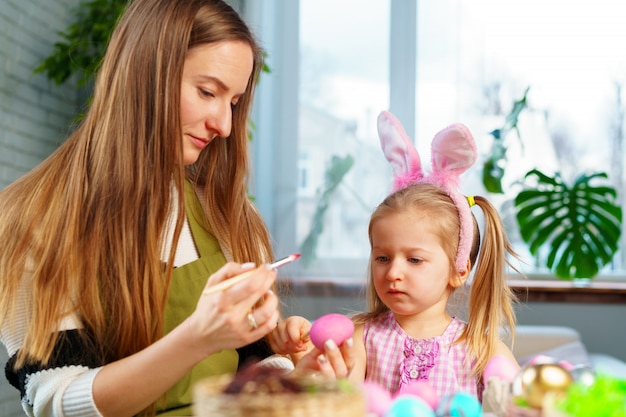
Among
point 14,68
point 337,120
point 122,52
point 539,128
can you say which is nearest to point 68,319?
point 122,52

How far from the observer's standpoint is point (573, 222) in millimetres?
3527

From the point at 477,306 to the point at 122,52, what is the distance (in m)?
0.81

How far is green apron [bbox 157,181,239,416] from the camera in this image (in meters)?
1.26

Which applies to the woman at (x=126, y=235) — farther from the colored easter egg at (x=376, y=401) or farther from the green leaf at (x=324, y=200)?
the green leaf at (x=324, y=200)

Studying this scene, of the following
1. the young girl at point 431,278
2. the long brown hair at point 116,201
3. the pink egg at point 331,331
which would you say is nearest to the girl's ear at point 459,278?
the young girl at point 431,278

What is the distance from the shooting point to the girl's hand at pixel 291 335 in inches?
51.0

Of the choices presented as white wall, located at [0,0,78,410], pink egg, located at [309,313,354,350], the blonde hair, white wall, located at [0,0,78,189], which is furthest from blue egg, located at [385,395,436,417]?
white wall, located at [0,0,78,189]

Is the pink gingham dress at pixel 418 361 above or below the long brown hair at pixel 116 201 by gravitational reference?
below

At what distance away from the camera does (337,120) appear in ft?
12.3

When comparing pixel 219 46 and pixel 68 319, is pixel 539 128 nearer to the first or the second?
pixel 219 46

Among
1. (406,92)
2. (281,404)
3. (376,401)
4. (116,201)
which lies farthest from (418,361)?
(406,92)

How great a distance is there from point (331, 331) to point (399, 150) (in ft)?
1.55

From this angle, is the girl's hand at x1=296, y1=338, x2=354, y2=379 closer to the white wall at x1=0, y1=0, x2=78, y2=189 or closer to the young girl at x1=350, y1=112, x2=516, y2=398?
the young girl at x1=350, y1=112, x2=516, y2=398

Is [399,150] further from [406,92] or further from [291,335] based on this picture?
[406,92]
